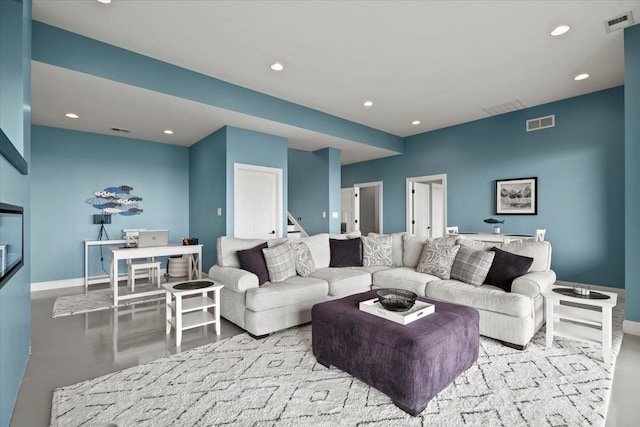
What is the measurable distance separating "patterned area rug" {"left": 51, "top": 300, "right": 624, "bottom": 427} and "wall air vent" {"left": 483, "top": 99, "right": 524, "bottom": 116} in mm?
3812

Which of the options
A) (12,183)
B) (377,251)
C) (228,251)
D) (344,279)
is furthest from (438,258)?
(12,183)

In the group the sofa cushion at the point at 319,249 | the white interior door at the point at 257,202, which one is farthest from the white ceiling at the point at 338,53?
the sofa cushion at the point at 319,249

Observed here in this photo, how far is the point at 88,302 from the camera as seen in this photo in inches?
159

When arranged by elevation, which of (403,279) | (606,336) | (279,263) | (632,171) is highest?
(632,171)

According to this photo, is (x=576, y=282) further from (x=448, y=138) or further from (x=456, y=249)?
(x=448, y=138)

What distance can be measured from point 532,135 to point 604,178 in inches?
47.3

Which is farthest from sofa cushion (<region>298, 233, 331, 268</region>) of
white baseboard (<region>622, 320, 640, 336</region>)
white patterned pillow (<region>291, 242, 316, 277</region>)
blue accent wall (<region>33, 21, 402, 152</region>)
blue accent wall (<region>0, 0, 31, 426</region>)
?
white baseboard (<region>622, 320, 640, 336</region>)

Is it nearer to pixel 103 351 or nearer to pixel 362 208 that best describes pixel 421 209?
pixel 362 208

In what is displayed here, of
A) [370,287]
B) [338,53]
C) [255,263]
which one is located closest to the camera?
[255,263]

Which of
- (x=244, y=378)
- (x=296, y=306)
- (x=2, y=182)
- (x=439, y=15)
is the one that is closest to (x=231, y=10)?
(x=439, y=15)

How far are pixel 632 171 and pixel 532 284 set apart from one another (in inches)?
63.2

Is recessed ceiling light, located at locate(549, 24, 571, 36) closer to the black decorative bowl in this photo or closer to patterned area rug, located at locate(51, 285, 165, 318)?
the black decorative bowl

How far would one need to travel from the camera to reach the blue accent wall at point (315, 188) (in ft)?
21.3

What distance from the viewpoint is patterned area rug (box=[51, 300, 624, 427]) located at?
5.61ft
